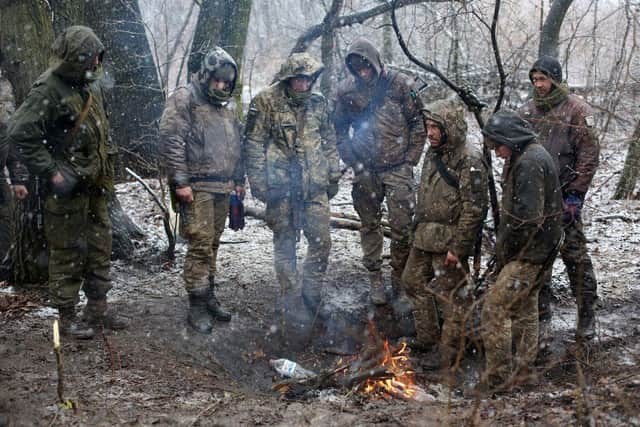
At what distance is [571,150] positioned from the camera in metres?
5.25

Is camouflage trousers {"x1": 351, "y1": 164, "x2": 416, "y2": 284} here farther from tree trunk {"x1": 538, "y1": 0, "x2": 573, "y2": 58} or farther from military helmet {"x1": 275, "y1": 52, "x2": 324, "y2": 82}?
tree trunk {"x1": 538, "y1": 0, "x2": 573, "y2": 58}

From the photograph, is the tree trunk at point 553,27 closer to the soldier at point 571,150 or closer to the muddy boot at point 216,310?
the soldier at point 571,150

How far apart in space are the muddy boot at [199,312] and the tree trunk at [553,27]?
5.49 m

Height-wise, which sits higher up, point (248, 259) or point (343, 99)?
point (343, 99)

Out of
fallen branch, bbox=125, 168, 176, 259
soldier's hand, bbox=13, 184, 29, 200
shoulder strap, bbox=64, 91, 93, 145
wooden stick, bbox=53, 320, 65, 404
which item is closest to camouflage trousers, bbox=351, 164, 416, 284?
fallen branch, bbox=125, 168, 176, 259

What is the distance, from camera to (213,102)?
5.23 m

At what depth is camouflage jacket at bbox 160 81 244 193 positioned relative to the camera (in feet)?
16.6

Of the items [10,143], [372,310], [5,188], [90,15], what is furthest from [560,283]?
[90,15]

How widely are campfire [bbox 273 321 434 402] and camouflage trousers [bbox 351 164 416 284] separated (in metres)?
1.21

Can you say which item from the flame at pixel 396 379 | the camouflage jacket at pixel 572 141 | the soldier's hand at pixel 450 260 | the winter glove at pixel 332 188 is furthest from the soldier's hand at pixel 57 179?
the camouflage jacket at pixel 572 141

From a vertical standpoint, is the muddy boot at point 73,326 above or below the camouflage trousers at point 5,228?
below

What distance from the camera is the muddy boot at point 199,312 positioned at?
17.5ft

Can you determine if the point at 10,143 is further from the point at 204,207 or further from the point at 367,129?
the point at 367,129

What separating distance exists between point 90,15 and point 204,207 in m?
6.11
